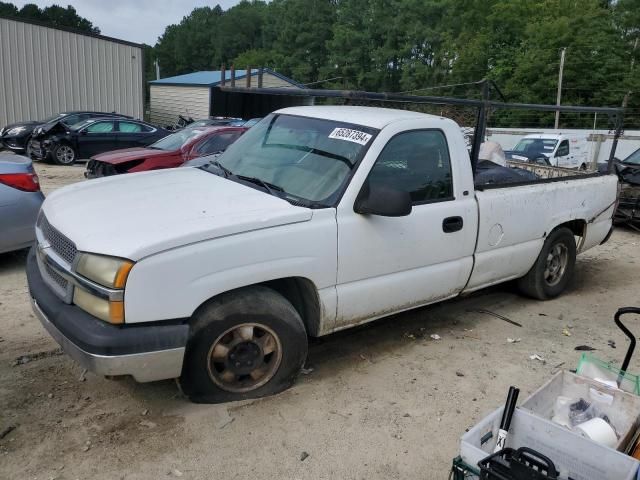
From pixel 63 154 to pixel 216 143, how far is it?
7507 mm

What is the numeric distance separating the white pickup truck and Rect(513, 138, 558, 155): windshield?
470 inches

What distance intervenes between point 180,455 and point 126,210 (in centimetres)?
144

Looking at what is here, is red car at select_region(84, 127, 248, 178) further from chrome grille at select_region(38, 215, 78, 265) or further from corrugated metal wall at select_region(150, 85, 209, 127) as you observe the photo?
corrugated metal wall at select_region(150, 85, 209, 127)

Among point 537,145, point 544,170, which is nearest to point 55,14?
point 537,145

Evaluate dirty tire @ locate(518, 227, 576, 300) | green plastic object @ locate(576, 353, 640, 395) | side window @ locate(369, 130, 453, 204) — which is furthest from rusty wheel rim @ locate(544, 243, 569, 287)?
green plastic object @ locate(576, 353, 640, 395)

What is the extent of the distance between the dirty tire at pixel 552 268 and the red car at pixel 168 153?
5.73 metres

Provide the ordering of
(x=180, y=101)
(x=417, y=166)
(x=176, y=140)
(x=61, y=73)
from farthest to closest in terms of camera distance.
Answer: (x=180, y=101) → (x=61, y=73) → (x=176, y=140) → (x=417, y=166)

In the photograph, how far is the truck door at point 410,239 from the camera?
3.77m

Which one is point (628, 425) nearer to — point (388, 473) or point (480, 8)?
point (388, 473)

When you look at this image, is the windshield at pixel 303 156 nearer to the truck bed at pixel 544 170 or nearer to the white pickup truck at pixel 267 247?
the white pickup truck at pixel 267 247

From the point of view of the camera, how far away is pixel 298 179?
388 centimetres

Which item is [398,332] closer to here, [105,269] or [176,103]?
[105,269]

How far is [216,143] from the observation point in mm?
10602

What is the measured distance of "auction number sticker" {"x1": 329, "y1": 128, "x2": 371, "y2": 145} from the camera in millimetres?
3920
